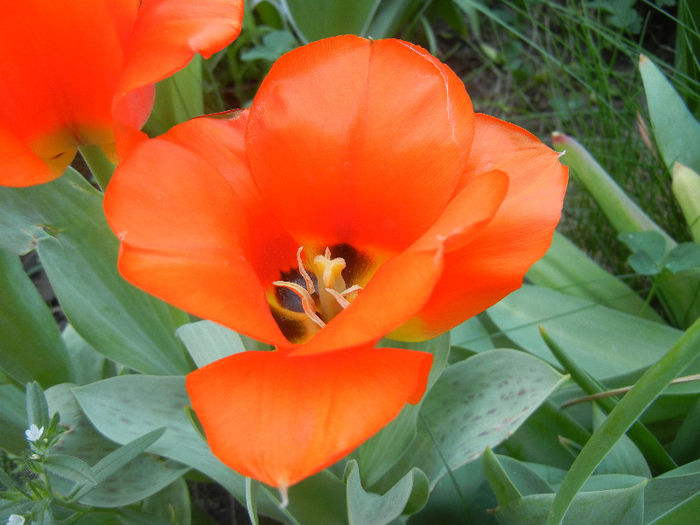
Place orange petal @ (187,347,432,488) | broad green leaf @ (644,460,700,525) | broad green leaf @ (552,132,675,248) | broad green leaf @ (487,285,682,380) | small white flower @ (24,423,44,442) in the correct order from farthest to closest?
broad green leaf @ (552,132,675,248)
broad green leaf @ (487,285,682,380)
broad green leaf @ (644,460,700,525)
small white flower @ (24,423,44,442)
orange petal @ (187,347,432,488)

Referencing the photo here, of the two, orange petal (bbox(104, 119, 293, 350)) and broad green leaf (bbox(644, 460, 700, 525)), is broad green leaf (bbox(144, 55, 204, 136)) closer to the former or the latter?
orange petal (bbox(104, 119, 293, 350))

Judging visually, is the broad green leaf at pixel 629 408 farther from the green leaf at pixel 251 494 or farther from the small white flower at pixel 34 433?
the small white flower at pixel 34 433

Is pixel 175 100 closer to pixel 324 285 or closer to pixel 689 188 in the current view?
pixel 324 285

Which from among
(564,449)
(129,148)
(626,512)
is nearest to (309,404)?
(129,148)

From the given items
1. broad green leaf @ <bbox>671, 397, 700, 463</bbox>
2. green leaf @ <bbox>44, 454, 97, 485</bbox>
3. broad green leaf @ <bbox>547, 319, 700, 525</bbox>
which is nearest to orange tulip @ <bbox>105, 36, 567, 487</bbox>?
broad green leaf @ <bbox>547, 319, 700, 525</bbox>

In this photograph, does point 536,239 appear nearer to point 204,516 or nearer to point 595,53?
point 204,516

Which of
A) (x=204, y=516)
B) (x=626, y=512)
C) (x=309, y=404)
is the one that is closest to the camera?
(x=309, y=404)
